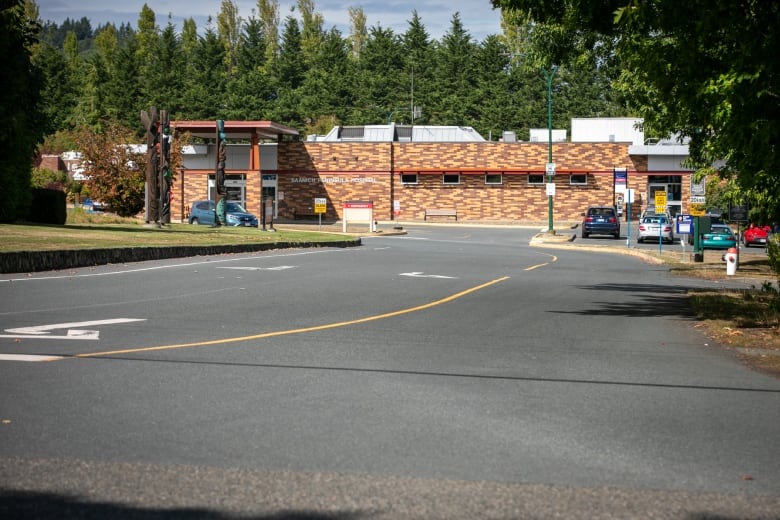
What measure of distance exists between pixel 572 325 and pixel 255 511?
966cm

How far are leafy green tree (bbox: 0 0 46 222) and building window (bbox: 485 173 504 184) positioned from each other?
4383 cm

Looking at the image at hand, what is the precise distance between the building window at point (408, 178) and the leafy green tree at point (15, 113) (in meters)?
41.9

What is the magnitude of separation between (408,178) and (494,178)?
21.4 ft

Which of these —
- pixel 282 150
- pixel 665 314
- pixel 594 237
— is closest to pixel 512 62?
pixel 282 150

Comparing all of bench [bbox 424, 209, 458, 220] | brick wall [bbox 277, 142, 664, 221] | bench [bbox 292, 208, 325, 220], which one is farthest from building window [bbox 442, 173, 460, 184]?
bench [bbox 292, 208, 325, 220]

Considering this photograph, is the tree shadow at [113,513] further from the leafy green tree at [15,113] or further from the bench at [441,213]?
the bench at [441,213]

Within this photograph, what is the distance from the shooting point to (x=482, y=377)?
9.56 metres

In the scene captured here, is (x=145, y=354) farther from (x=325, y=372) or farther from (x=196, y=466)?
(x=196, y=466)

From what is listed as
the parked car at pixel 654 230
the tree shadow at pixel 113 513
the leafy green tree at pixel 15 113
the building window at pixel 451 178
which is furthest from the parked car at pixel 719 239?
the tree shadow at pixel 113 513

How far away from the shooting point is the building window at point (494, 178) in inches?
3088

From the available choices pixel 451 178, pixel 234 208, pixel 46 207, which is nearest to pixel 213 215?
pixel 234 208

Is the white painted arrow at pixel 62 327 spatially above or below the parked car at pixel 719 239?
below

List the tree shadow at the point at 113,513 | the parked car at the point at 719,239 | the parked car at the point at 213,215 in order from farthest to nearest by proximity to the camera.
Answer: the parked car at the point at 213,215 < the parked car at the point at 719,239 < the tree shadow at the point at 113,513

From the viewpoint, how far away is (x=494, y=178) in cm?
7856
